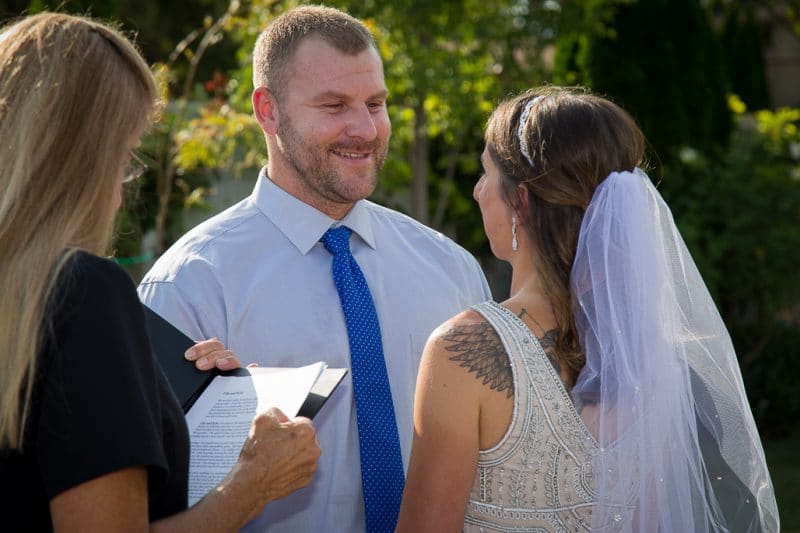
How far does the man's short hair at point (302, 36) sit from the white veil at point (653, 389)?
1133mm

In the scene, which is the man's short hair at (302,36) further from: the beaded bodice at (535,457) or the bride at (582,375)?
the beaded bodice at (535,457)

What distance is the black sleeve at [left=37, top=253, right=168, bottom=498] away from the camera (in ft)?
5.41

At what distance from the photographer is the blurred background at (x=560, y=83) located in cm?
773

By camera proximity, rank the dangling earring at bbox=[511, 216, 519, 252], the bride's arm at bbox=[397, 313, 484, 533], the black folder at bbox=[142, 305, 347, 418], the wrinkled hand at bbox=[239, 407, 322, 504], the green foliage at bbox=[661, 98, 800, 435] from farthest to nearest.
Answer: the green foliage at bbox=[661, 98, 800, 435]
the dangling earring at bbox=[511, 216, 519, 252]
the black folder at bbox=[142, 305, 347, 418]
the bride's arm at bbox=[397, 313, 484, 533]
the wrinkled hand at bbox=[239, 407, 322, 504]

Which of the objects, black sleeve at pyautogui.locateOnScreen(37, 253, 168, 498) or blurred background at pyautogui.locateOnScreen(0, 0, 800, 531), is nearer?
black sleeve at pyautogui.locateOnScreen(37, 253, 168, 498)

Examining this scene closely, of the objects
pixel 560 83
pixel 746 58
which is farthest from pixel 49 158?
pixel 746 58

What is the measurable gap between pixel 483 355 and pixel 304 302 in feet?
2.74

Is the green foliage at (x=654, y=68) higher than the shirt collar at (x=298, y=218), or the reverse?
the shirt collar at (x=298, y=218)

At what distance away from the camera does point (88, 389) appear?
5.43 feet

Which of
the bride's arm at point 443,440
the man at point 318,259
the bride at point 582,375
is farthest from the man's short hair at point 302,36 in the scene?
the bride's arm at point 443,440

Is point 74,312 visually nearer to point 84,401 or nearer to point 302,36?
point 84,401

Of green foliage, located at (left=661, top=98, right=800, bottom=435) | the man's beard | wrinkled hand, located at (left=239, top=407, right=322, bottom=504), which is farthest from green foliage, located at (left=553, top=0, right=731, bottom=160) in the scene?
wrinkled hand, located at (left=239, top=407, right=322, bottom=504)

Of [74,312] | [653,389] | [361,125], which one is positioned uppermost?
[74,312]

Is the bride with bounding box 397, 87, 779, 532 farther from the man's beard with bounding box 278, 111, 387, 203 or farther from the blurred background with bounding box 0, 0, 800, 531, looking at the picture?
the blurred background with bounding box 0, 0, 800, 531
